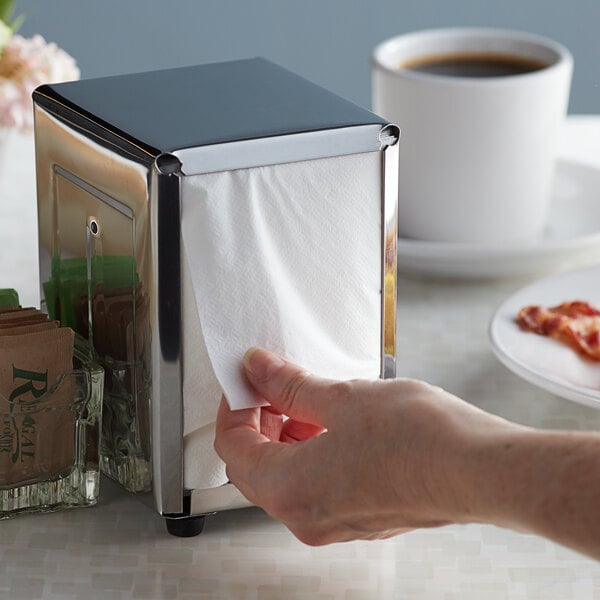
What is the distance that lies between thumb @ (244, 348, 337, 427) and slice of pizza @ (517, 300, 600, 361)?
31 centimetres

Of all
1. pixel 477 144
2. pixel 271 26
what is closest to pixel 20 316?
pixel 477 144

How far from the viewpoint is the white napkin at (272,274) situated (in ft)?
2.08

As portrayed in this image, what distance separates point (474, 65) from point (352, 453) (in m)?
→ 0.65

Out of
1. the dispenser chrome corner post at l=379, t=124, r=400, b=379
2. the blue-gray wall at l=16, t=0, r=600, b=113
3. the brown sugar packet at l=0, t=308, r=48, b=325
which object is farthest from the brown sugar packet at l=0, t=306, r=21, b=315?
the blue-gray wall at l=16, t=0, r=600, b=113

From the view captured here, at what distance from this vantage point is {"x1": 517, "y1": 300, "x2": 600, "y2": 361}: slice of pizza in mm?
883

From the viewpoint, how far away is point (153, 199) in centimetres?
62

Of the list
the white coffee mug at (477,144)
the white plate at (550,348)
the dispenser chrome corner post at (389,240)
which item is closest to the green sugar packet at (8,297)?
the dispenser chrome corner post at (389,240)

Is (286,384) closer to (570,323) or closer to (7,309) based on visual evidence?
(7,309)

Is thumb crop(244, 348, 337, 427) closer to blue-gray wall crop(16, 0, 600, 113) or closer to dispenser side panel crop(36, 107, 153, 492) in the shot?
dispenser side panel crop(36, 107, 153, 492)

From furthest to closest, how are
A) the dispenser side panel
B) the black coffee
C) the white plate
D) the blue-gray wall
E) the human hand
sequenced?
1. the blue-gray wall
2. the black coffee
3. the white plate
4. the dispenser side panel
5. the human hand

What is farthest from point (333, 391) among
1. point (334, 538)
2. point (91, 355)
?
point (91, 355)

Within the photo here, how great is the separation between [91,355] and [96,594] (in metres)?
0.15

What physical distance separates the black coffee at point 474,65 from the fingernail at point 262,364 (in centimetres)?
55

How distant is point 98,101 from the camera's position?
0.69 metres
